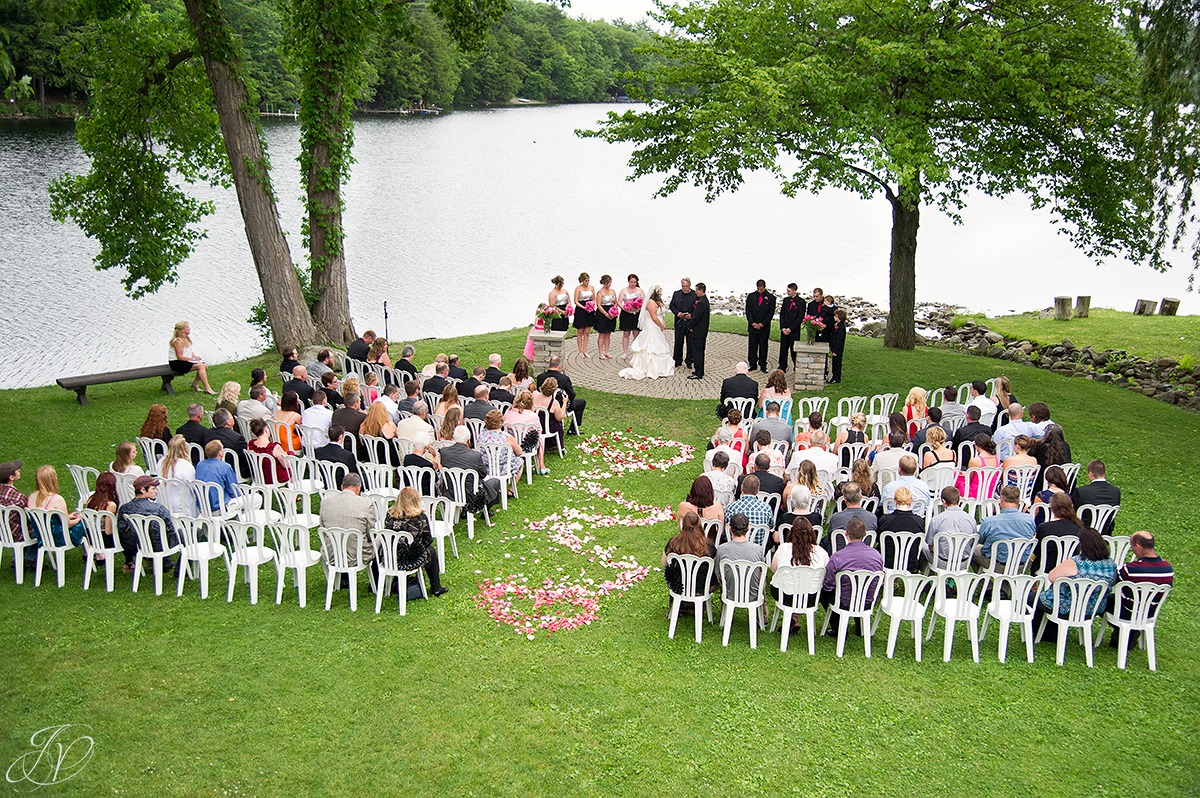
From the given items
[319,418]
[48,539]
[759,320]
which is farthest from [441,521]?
[759,320]

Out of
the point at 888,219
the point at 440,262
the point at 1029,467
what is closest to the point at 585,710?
the point at 1029,467

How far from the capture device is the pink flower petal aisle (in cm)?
797

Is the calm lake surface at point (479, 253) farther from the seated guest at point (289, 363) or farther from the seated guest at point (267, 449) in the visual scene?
the seated guest at point (267, 449)

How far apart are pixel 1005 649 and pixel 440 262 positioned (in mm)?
27583

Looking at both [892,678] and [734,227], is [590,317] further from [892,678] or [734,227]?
[734,227]

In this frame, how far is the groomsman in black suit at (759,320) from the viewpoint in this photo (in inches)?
600

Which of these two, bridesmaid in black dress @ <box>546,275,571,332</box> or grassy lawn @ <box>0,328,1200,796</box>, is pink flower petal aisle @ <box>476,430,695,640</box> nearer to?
grassy lawn @ <box>0,328,1200,796</box>

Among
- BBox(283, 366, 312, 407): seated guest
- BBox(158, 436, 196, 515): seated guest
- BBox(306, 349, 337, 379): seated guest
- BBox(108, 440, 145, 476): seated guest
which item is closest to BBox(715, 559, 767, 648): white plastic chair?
BBox(158, 436, 196, 515): seated guest

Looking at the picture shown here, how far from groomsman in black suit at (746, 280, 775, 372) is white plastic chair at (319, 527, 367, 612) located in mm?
8652

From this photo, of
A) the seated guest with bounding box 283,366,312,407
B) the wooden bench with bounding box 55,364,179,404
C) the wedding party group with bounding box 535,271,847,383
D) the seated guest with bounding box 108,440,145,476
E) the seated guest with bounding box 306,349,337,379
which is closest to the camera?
the seated guest with bounding box 108,440,145,476

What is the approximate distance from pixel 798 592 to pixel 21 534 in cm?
670

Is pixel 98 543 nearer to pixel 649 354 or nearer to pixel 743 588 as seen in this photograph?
pixel 743 588

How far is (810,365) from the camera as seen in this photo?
14984mm

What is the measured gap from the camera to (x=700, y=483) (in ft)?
27.0
